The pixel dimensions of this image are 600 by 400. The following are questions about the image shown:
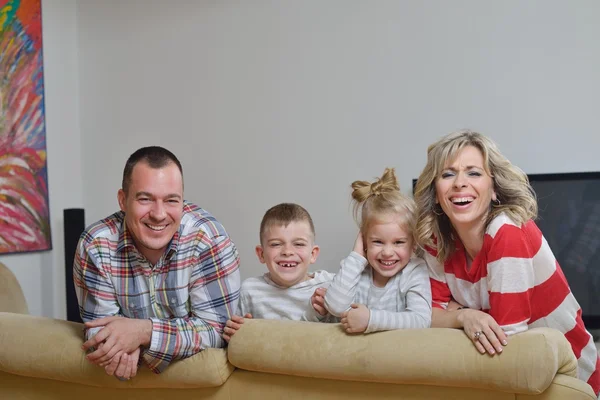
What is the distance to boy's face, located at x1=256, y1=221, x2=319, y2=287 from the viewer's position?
2.12 m

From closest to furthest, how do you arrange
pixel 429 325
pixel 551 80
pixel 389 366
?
1. pixel 389 366
2. pixel 429 325
3. pixel 551 80

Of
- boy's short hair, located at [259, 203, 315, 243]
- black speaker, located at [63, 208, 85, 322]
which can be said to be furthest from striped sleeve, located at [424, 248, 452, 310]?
black speaker, located at [63, 208, 85, 322]

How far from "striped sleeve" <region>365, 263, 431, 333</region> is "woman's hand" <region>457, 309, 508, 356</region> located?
20 cm

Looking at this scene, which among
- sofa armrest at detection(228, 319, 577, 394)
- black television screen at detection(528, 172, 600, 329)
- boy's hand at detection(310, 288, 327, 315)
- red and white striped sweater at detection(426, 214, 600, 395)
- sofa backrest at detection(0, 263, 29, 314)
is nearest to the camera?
sofa armrest at detection(228, 319, 577, 394)

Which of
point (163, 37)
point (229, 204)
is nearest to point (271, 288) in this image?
point (229, 204)

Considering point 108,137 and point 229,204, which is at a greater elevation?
point 108,137

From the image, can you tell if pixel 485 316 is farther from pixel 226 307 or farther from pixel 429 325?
pixel 226 307

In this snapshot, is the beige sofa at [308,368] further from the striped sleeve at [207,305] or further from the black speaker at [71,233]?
the black speaker at [71,233]

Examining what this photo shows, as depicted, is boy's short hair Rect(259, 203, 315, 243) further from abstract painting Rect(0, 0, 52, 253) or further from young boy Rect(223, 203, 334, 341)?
abstract painting Rect(0, 0, 52, 253)

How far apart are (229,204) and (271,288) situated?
5.92 feet

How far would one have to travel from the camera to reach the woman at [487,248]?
5.61 feet

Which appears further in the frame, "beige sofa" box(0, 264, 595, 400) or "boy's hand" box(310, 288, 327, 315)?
"boy's hand" box(310, 288, 327, 315)

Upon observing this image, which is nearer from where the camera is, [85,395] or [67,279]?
[85,395]

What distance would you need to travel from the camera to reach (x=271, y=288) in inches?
85.4
